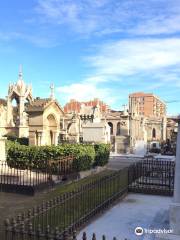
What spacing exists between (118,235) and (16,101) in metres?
39.7

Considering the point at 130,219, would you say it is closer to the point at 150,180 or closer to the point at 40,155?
the point at 150,180

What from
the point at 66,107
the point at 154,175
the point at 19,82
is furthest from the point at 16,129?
the point at 66,107

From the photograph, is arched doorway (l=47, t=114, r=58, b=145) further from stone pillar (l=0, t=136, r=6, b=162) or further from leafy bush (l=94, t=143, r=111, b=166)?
stone pillar (l=0, t=136, r=6, b=162)

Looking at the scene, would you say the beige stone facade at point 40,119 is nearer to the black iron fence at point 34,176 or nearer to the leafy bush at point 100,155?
the leafy bush at point 100,155

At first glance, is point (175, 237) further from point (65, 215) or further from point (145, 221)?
point (65, 215)

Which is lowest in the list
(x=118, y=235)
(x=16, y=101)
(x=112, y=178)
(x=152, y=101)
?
(x=118, y=235)

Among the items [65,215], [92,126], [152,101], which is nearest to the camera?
[65,215]

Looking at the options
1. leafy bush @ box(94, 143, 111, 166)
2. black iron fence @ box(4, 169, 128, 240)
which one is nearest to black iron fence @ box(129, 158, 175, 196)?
black iron fence @ box(4, 169, 128, 240)

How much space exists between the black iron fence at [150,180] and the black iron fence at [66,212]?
108cm

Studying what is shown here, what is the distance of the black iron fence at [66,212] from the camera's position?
5.48m

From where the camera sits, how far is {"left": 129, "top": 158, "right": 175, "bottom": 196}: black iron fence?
42.0ft

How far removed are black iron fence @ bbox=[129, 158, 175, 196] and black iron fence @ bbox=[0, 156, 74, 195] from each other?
3263 millimetres

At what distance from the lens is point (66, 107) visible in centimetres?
9244

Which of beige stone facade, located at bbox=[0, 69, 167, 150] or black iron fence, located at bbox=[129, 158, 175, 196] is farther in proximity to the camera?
beige stone facade, located at bbox=[0, 69, 167, 150]
